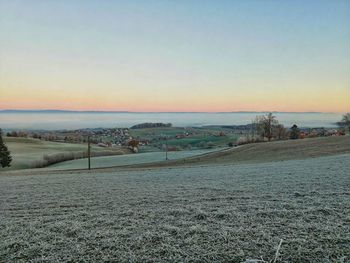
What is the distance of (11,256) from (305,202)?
17.8 feet

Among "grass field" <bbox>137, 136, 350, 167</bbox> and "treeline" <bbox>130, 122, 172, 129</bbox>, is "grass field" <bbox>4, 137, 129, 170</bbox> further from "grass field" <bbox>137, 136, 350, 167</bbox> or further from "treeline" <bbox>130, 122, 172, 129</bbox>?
"treeline" <bbox>130, 122, 172, 129</bbox>

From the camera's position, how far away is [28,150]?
2830 inches

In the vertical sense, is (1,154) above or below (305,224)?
below

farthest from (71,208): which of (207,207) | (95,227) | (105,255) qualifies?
(105,255)

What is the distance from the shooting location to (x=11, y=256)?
406cm

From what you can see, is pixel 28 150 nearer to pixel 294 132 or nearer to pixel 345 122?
pixel 294 132

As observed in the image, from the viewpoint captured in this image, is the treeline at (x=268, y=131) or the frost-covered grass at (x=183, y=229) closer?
the frost-covered grass at (x=183, y=229)

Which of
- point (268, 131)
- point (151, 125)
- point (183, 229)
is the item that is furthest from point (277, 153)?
point (151, 125)

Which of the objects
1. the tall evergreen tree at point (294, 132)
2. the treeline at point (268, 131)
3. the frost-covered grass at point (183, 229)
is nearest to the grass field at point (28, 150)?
the treeline at point (268, 131)

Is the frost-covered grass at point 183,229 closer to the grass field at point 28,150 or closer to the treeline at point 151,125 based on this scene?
the grass field at point 28,150

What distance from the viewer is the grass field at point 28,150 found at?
5628cm

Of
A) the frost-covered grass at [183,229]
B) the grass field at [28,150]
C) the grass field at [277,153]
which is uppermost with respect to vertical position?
the frost-covered grass at [183,229]

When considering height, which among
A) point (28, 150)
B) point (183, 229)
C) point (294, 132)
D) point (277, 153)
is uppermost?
point (183, 229)

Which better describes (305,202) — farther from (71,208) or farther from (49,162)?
(49,162)
